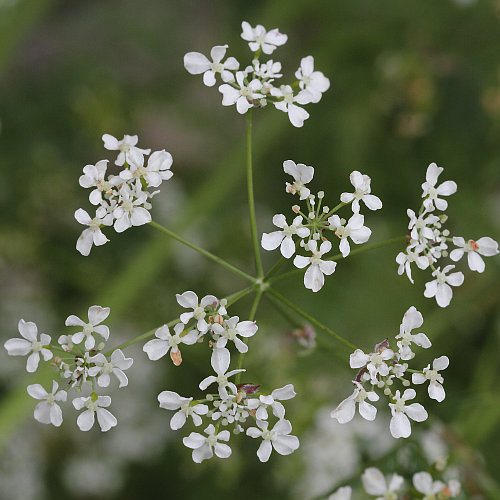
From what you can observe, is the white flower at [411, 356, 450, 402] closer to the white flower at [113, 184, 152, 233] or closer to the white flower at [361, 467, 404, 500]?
the white flower at [361, 467, 404, 500]

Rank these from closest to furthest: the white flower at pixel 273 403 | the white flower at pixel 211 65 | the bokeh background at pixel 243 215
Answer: the white flower at pixel 273 403
the white flower at pixel 211 65
the bokeh background at pixel 243 215

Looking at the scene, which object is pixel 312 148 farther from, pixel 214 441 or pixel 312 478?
pixel 214 441

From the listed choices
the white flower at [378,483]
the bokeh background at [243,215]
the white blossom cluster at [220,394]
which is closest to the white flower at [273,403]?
the white blossom cluster at [220,394]

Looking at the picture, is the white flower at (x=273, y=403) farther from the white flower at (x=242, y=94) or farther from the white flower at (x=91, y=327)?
the white flower at (x=242, y=94)

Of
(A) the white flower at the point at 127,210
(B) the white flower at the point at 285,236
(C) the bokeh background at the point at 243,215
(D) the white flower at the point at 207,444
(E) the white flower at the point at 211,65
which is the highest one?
(E) the white flower at the point at 211,65

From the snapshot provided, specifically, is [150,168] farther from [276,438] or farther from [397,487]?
[397,487]
